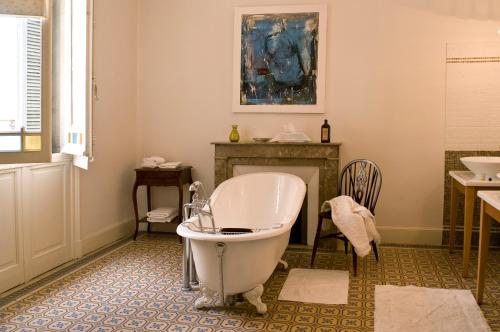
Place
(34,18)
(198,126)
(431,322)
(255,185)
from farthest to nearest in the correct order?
1. (198,126)
2. (255,185)
3. (34,18)
4. (431,322)

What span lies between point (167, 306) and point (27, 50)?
2.00 m

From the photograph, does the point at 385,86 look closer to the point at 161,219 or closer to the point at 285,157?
the point at 285,157

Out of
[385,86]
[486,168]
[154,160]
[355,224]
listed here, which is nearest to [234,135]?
[154,160]

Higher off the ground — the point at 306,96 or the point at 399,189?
the point at 306,96


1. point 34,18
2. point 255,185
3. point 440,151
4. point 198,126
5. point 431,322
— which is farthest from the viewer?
point 198,126

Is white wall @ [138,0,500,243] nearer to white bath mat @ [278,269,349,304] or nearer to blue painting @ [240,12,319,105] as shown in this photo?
blue painting @ [240,12,319,105]

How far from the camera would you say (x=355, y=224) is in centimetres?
421

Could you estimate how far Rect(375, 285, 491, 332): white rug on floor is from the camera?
3.19 metres

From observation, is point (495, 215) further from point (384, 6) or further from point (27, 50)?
point (27, 50)

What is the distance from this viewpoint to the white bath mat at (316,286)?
3.71 meters

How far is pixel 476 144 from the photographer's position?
517 cm

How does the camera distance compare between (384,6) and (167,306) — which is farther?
(384,6)

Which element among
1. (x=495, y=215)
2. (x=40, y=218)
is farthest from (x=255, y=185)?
(x=495, y=215)

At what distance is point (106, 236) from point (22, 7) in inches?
98.1
